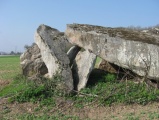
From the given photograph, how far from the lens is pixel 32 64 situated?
13367 mm

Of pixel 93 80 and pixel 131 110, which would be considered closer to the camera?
pixel 131 110

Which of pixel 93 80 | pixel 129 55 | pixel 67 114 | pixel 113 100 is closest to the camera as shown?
pixel 67 114

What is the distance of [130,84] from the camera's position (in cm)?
1041

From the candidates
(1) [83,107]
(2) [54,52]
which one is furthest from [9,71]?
(1) [83,107]

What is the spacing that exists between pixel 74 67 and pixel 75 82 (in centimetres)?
74

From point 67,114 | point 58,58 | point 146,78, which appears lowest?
point 67,114

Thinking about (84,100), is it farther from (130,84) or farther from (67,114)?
(130,84)

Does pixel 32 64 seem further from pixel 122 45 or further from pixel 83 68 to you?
pixel 122 45

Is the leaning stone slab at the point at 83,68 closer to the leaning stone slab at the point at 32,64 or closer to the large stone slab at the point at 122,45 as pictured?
the large stone slab at the point at 122,45

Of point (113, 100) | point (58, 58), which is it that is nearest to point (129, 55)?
point (113, 100)

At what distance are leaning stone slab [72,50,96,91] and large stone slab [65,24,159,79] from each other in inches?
10.5

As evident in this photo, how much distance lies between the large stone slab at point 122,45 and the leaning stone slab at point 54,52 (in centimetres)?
53

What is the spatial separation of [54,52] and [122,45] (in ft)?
8.00

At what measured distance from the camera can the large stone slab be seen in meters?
9.91
